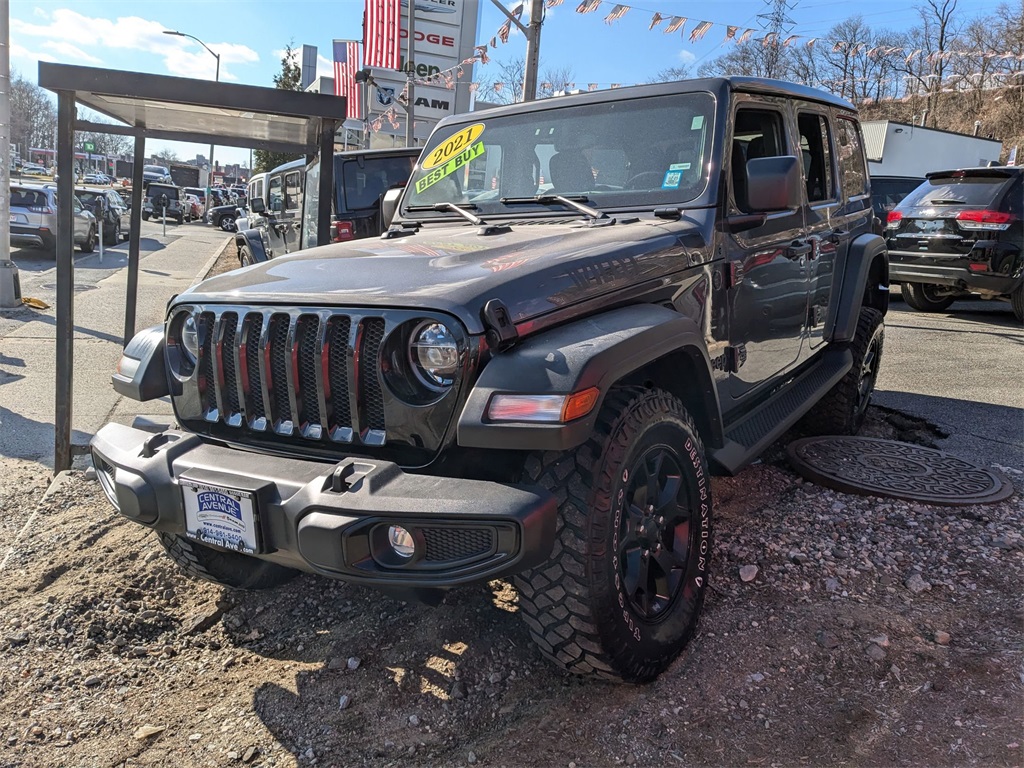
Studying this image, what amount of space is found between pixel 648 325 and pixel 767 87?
200 centimetres

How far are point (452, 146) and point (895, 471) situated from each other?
2984 mm

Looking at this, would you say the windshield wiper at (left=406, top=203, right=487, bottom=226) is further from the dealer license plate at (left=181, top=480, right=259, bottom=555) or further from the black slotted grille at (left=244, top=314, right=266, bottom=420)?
the dealer license plate at (left=181, top=480, right=259, bottom=555)

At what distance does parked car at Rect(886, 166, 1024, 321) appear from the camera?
935 cm

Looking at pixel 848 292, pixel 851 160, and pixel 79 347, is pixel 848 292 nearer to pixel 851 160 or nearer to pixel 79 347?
pixel 851 160

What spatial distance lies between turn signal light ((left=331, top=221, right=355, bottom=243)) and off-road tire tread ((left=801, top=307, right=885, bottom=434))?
21.3 feet

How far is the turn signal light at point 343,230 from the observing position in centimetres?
988

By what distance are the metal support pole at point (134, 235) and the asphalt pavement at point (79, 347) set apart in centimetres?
87

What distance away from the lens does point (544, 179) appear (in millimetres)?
3611

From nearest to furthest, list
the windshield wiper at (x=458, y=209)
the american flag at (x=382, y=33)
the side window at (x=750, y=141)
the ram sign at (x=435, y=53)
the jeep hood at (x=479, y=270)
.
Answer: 1. the jeep hood at (x=479, y=270)
2. the side window at (x=750, y=141)
3. the windshield wiper at (x=458, y=209)
4. the ram sign at (x=435, y=53)
5. the american flag at (x=382, y=33)

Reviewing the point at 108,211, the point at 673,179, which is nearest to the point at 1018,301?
the point at 673,179

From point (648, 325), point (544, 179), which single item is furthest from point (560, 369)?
point (544, 179)

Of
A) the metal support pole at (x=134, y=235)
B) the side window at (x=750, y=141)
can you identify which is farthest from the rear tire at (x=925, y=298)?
the metal support pole at (x=134, y=235)

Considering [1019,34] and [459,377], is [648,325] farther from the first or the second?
[1019,34]

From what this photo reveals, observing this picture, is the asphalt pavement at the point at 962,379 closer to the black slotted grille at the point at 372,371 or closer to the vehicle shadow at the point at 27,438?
the black slotted grille at the point at 372,371
